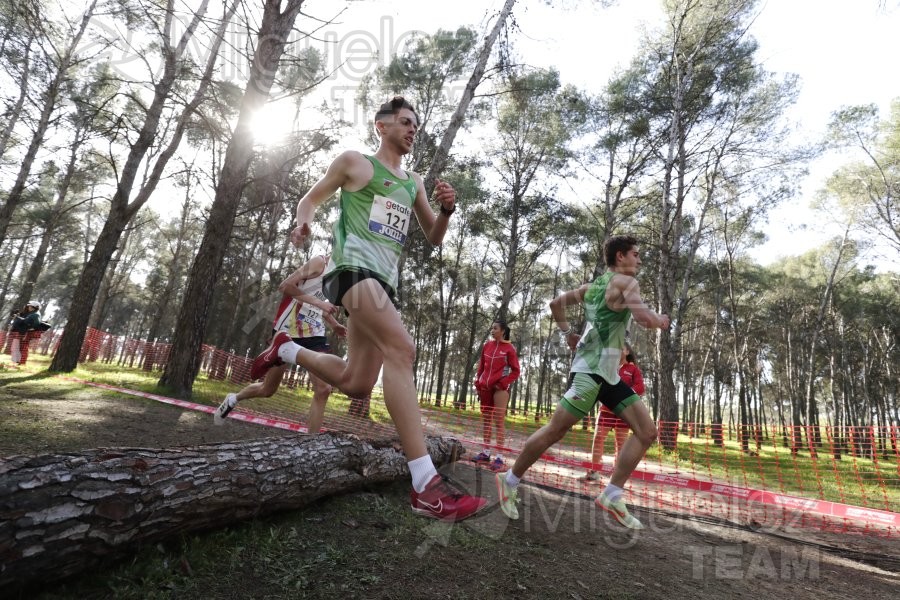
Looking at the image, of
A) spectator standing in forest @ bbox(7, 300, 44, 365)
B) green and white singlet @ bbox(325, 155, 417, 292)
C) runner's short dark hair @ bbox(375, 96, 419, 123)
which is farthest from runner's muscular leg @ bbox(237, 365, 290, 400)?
spectator standing in forest @ bbox(7, 300, 44, 365)

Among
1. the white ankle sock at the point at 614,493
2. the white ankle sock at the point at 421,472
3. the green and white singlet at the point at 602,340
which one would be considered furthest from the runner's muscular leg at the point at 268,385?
the white ankle sock at the point at 614,493

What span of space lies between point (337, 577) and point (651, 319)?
7.61 ft

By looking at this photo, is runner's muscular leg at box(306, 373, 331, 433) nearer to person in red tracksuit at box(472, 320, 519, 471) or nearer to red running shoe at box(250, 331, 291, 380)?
red running shoe at box(250, 331, 291, 380)

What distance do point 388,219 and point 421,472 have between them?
1.31 m

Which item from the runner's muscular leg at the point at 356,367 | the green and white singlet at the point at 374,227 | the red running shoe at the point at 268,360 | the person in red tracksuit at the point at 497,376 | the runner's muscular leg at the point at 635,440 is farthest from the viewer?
the person in red tracksuit at the point at 497,376

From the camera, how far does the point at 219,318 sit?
93.2ft

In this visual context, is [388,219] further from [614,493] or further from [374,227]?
[614,493]

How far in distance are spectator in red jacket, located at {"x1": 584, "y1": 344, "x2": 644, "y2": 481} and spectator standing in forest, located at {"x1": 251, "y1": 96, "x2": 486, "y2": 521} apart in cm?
402

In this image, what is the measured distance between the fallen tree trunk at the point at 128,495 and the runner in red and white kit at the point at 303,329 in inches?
64.9

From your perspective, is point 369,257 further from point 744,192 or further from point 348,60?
point 744,192

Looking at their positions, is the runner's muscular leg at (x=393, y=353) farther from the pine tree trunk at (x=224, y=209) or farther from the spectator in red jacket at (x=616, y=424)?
the pine tree trunk at (x=224, y=209)

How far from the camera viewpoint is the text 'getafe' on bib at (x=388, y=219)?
2.31 metres

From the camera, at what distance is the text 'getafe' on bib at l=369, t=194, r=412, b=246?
231cm

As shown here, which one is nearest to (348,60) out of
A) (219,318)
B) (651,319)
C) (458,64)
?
(651,319)
